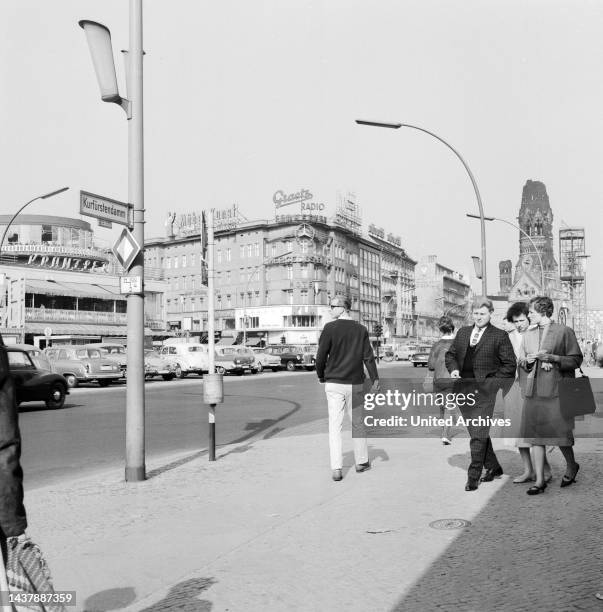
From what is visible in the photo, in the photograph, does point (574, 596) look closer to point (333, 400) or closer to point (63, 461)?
point (333, 400)

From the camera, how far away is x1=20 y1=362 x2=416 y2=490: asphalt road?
1034 cm

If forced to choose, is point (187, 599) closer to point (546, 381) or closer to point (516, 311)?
point (546, 381)

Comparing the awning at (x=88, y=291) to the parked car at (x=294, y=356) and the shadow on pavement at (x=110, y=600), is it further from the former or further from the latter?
the shadow on pavement at (x=110, y=600)

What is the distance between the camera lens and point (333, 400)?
26.7 feet

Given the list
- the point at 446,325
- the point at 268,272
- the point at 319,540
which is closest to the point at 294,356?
the point at 446,325

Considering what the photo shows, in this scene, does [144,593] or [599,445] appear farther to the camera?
[599,445]

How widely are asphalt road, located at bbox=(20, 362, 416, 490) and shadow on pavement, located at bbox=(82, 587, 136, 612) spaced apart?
4.38 m

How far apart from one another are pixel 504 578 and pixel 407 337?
126m

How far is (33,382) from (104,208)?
12045 millimetres

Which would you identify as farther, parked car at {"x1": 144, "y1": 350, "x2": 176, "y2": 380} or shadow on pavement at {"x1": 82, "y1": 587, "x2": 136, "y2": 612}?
parked car at {"x1": 144, "y1": 350, "x2": 176, "y2": 380}

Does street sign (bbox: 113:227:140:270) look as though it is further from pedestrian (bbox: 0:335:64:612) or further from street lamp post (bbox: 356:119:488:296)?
street lamp post (bbox: 356:119:488:296)

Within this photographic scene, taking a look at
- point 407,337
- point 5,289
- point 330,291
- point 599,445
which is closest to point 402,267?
point 407,337

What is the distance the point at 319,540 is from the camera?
5.42 m

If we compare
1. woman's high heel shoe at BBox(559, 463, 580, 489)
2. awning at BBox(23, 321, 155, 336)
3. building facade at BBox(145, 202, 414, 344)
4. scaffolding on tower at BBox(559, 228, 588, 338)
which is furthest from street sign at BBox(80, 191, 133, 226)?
scaffolding on tower at BBox(559, 228, 588, 338)
